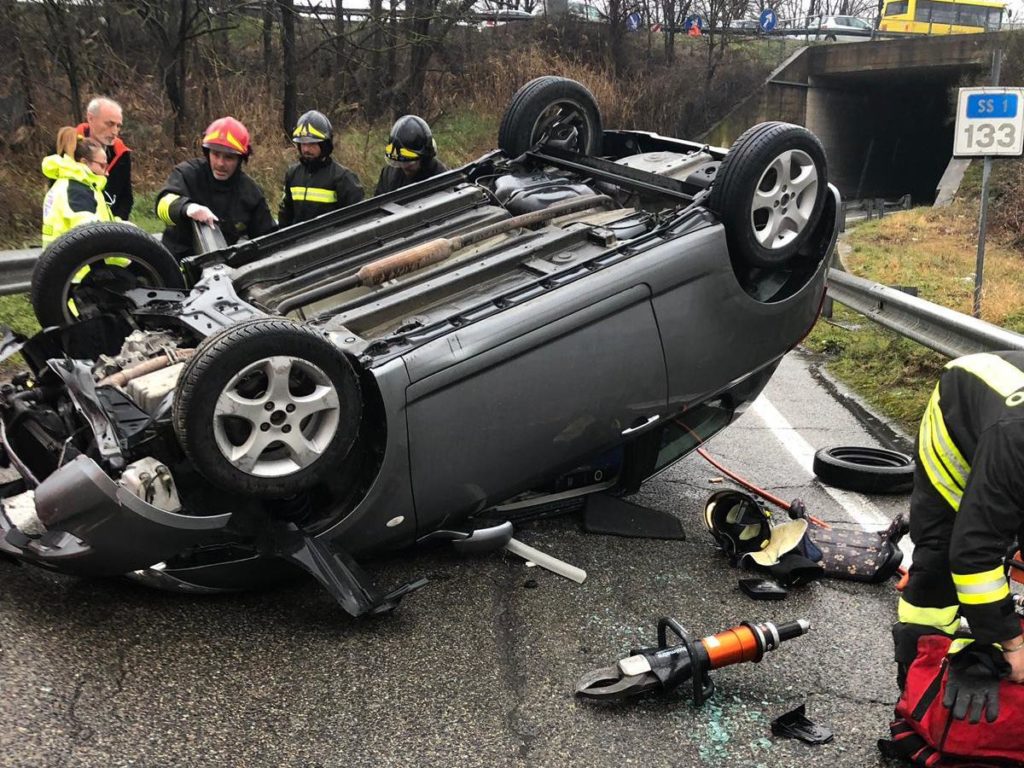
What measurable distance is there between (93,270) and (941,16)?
35715 millimetres

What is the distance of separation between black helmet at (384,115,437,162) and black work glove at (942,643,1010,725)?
4.57 m

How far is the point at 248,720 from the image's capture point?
279cm

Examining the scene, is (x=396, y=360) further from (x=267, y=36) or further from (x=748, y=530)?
(x=267, y=36)

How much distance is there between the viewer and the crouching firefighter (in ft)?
7.84

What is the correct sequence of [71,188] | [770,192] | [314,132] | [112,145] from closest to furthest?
1. [770,192]
2. [71,188]
3. [314,132]
4. [112,145]

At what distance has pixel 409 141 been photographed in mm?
6094

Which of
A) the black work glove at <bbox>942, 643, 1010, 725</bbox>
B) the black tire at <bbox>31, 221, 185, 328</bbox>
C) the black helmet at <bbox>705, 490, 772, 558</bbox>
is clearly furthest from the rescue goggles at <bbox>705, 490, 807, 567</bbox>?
the black tire at <bbox>31, 221, 185, 328</bbox>

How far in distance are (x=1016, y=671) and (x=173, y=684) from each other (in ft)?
7.81

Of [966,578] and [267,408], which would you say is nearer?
[966,578]

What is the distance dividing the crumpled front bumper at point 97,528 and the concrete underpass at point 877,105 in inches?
1056

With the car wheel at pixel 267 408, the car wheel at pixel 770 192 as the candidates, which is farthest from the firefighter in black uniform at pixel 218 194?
the car wheel at pixel 770 192

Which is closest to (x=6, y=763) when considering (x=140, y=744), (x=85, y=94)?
(x=140, y=744)

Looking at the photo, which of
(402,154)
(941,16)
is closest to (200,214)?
(402,154)

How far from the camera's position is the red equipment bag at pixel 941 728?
2.53 m
